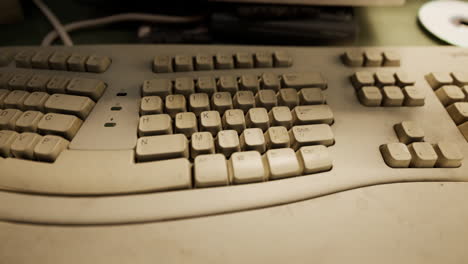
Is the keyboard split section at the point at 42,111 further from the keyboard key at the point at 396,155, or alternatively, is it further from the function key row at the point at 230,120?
the keyboard key at the point at 396,155

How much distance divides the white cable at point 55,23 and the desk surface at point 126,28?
0.01 meters

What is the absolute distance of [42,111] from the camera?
1.09 feet

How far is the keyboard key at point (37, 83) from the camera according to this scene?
349 mm

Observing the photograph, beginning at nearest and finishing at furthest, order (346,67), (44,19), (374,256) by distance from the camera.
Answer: (374,256) → (346,67) → (44,19)

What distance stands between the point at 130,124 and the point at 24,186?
0.34 ft

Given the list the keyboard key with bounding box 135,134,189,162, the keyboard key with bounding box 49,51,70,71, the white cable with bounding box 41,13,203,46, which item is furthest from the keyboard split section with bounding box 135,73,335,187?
the white cable with bounding box 41,13,203,46

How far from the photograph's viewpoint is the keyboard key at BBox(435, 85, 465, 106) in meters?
0.36

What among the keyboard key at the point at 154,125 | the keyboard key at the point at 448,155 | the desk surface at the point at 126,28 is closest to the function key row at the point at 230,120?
the keyboard key at the point at 154,125

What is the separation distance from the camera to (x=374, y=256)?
0.87 ft

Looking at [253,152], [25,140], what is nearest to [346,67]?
[253,152]

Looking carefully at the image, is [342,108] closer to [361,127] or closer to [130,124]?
[361,127]

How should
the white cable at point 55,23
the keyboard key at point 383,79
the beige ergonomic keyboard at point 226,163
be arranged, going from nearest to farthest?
the beige ergonomic keyboard at point 226,163
the keyboard key at point 383,79
the white cable at point 55,23

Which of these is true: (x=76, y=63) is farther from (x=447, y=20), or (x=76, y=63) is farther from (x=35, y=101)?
(x=447, y=20)

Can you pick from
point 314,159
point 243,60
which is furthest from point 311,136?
point 243,60
